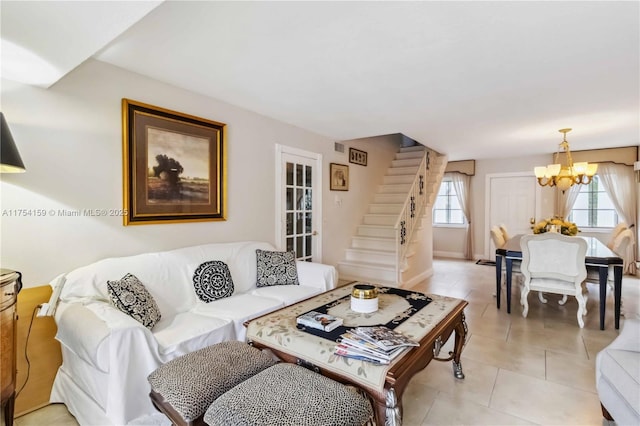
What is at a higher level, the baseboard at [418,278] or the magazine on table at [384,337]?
the magazine on table at [384,337]

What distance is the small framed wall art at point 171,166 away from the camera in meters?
2.48

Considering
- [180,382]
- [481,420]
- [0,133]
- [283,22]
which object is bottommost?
[481,420]

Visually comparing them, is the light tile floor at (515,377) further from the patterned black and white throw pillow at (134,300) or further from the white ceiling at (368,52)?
the white ceiling at (368,52)

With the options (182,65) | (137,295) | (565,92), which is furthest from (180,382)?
(565,92)

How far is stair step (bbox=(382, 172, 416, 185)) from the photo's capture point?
588 cm

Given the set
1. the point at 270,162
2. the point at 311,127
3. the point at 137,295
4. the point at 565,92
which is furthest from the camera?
the point at 311,127

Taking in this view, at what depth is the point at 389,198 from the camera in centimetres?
567

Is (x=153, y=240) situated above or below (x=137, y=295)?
above

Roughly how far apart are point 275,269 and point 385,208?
2985 mm

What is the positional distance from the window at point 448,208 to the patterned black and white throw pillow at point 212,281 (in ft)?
20.2

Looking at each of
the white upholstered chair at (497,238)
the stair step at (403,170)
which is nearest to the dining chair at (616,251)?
the white upholstered chair at (497,238)

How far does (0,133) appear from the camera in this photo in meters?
1.57

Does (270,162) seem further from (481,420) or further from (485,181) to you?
(485,181)

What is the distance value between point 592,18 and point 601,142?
4634mm
